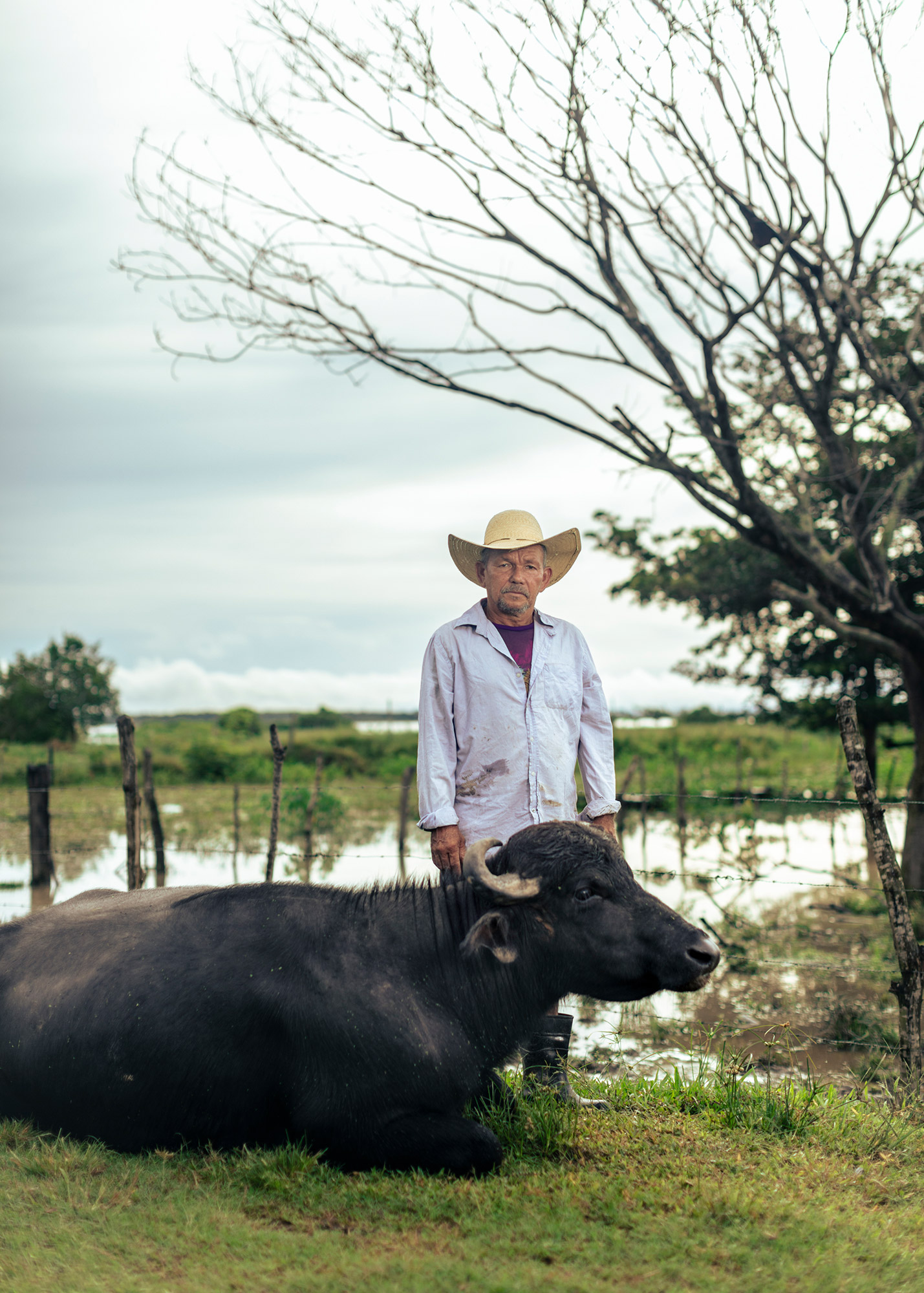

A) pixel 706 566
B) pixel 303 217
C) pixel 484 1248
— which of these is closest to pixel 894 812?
pixel 706 566

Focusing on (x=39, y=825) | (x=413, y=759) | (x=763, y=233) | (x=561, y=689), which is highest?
(x=763, y=233)

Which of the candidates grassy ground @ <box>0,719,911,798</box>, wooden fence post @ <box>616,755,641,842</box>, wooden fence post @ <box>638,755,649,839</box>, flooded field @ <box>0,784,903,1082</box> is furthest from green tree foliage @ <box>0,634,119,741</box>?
wooden fence post @ <box>616,755,641,842</box>

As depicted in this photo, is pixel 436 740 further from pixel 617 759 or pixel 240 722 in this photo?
pixel 240 722

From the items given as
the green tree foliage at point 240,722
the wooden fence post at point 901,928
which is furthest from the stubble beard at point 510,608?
the green tree foliage at point 240,722

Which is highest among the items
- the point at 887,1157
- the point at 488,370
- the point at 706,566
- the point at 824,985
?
the point at 488,370

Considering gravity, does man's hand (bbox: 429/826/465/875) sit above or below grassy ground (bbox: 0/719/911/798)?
above

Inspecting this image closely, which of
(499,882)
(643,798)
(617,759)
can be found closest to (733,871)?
(643,798)

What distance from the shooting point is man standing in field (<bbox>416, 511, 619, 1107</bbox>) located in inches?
161

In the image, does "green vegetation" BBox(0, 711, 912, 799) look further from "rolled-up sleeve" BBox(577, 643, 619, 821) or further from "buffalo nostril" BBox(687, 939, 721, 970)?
"buffalo nostril" BBox(687, 939, 721, 970)

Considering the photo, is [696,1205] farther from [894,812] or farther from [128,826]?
[894,812]

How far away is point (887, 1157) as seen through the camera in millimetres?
3732

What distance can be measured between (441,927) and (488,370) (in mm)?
5310

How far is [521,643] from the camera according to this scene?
14.1ft

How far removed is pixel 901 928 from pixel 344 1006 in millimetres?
2688
